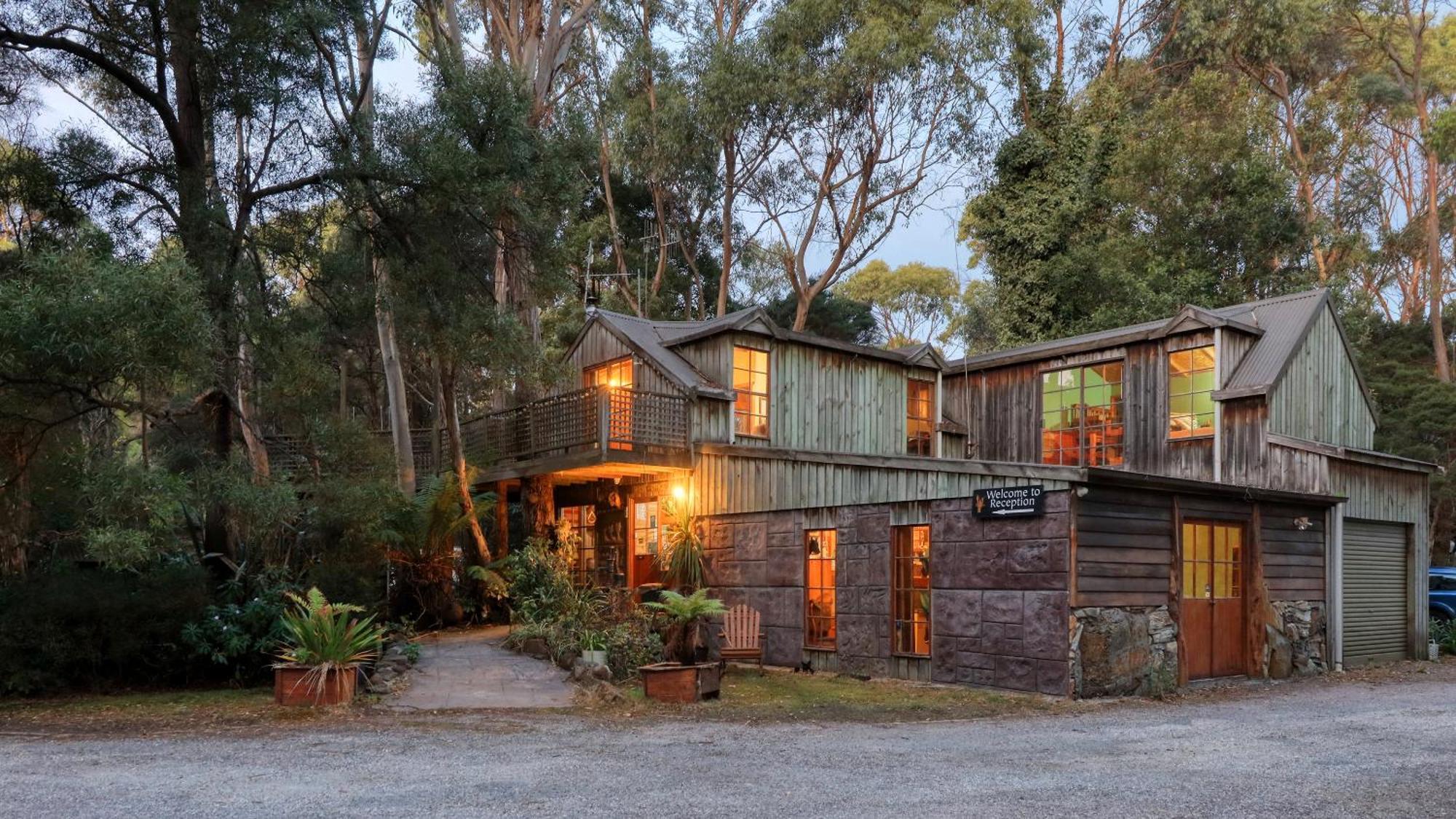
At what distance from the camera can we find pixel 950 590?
12734mm

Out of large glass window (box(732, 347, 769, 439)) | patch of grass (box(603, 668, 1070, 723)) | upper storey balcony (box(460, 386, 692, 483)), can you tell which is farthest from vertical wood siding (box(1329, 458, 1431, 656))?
upper storey balcony (box(460, 386, 692, 483))

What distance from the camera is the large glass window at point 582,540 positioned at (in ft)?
62.7

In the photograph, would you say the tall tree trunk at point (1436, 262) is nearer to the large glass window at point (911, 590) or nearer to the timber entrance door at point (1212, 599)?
the timber entrance door at point (1212, 599)

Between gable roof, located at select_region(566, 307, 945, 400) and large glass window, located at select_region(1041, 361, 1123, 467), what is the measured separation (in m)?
2.53

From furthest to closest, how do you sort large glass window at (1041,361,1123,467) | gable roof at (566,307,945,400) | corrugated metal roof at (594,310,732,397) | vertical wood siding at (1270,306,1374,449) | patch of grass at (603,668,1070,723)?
large glass window at (1041,361,1123,467)
gable roof at (566,307,945,400)
corrugated metal roof at (594,310,732,397)
vertical wood siding at (1270,306,1374,449)
patch of grass at (603,668,1070,723)

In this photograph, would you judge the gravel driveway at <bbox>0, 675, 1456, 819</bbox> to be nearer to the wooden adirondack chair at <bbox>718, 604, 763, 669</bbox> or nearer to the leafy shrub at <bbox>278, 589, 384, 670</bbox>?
the leafy shrub at <bbox>278, 589, 384, 670</bbox>

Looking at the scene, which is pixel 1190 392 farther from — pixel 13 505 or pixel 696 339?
pixel 13 505

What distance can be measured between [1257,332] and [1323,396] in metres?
1.49

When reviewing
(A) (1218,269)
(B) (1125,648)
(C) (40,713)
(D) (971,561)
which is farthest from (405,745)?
(A) (1218,269)

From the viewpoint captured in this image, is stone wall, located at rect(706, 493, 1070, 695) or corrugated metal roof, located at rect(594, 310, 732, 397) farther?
corrugated metal roof, located at rect(594, 310, 732, 397)

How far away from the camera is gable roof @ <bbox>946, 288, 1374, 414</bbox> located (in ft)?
53.0

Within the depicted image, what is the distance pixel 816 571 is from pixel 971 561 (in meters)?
2.80

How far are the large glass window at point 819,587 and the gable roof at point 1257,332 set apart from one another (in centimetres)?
661

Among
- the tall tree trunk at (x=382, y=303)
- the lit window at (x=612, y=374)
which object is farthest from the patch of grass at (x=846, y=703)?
the lit window at (x=612, y=374)
